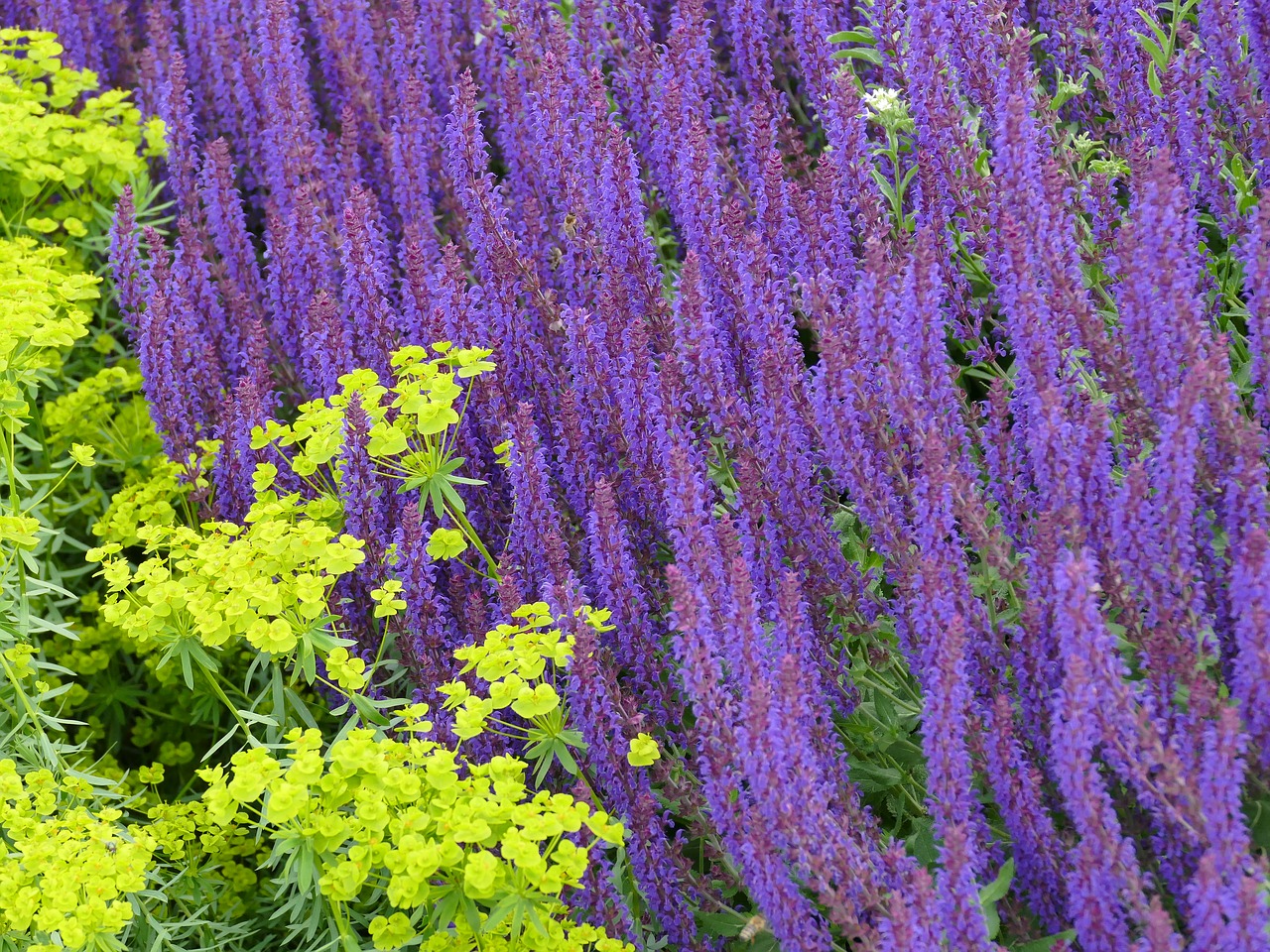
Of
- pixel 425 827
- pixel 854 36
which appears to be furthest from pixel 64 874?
pixel 854 36

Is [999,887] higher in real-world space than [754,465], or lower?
lower

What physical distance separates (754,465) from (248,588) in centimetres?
128

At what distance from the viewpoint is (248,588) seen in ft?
10.6

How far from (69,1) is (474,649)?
4.41m

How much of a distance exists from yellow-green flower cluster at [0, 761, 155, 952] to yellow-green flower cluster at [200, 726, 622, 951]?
0.32m

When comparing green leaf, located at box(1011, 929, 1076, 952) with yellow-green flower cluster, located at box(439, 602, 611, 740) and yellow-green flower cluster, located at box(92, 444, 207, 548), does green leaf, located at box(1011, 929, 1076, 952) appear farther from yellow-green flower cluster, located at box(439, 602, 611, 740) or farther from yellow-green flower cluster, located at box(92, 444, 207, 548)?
yellow-green flower cluster, located at box(92, 444, 207, 548)

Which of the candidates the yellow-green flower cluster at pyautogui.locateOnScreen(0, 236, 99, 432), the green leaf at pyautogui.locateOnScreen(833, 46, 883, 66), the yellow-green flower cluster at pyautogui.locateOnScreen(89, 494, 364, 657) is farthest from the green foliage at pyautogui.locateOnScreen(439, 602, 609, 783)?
the green leaf at pyautogui.locateOnScreen(833, 46, 883, 66)

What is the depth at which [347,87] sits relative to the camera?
520 centimetres

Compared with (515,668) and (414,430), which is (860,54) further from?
(515,668)

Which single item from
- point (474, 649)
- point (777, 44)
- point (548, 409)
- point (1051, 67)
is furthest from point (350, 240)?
point (1051, 67)

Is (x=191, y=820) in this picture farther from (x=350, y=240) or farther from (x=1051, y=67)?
(x=1051, y=67)

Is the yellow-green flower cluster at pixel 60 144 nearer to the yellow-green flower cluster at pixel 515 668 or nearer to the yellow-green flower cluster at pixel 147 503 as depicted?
the yellow-green flower cluster at pixel 147 503

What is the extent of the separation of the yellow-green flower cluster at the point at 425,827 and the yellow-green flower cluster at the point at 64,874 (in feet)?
1.03

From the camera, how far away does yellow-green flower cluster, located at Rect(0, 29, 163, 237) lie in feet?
16.3
